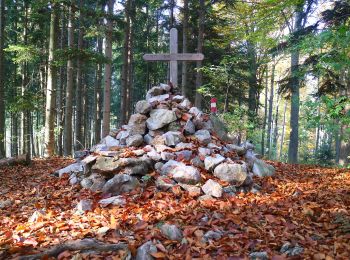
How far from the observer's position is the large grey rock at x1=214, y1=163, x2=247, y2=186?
595cm

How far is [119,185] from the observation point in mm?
5605

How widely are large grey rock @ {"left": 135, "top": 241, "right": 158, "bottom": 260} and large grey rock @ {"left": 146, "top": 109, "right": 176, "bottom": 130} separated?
403 cm

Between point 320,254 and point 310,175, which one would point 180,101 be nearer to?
point 310,175

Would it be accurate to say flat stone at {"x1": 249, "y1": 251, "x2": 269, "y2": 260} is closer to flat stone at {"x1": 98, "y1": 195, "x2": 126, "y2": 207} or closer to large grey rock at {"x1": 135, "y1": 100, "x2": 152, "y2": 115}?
flat stone at {"x1": 98, "y1": 195, "x2": 126, "y2": 207}

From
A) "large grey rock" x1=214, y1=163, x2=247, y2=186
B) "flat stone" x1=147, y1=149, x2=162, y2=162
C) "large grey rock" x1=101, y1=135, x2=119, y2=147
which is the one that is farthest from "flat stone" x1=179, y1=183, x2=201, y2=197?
"large grey rock" x1=101, y1=135, x2=119, y2=147

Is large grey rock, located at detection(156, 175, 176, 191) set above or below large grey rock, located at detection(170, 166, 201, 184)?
below

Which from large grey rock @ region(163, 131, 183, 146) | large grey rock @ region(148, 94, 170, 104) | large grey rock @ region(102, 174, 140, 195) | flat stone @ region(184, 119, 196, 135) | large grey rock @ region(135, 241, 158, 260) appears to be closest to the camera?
large grey rock @ region(135, 241, 158, 260)

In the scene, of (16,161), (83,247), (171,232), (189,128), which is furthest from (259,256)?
(16,161)

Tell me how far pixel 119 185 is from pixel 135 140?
1612 mm

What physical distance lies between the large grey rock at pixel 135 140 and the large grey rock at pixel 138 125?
0.22 m

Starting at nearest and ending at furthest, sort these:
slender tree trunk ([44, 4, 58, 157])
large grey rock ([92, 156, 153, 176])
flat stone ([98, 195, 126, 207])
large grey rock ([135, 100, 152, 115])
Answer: flat stone ([98, 195, 126, 207]) < large grey rock ([92, 156, 153, 176]) < large grey rock ([135, 100, 152, 115]) < slender tree trunk ([44, 4, 58, 157])

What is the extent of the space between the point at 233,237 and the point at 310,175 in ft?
17.7

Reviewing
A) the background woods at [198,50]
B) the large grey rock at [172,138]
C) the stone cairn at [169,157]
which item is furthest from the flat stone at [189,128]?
the background woods at [198,50]

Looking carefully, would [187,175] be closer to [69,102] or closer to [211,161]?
[211,161]
